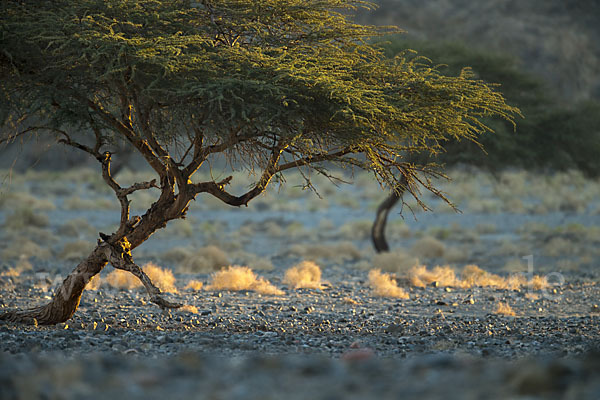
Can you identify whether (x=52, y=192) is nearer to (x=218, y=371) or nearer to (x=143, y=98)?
(x=143, y=98)

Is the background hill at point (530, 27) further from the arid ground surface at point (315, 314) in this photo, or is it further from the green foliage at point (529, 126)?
the green foliage at point (529, 126)

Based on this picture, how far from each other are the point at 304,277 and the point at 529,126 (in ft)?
24.0

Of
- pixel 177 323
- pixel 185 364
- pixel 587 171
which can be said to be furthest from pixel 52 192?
pixel 185 364

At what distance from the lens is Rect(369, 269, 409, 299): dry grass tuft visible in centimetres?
1519

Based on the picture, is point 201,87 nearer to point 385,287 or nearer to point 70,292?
point 70,292

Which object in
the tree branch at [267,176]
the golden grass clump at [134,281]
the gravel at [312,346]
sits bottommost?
the gravel at [312,346]

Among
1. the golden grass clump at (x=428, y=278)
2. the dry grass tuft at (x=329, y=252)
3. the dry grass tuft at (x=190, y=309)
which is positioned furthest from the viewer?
the dry grass tuft at (x=329, y=252)

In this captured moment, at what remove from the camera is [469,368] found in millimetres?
5234

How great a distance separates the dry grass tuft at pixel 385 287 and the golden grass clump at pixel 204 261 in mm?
4458

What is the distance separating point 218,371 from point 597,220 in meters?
32.0

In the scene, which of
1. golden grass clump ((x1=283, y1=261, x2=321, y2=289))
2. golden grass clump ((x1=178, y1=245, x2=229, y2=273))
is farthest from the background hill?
golden grass clump ((x1=283, y1=261, x2=321, y2=289))

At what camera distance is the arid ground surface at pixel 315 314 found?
16.4 feet

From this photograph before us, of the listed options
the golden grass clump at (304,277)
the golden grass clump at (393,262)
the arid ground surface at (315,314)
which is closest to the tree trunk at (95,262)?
the arid ground surface at (315,314)

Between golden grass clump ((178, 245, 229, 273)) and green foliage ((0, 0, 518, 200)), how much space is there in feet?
30.9
